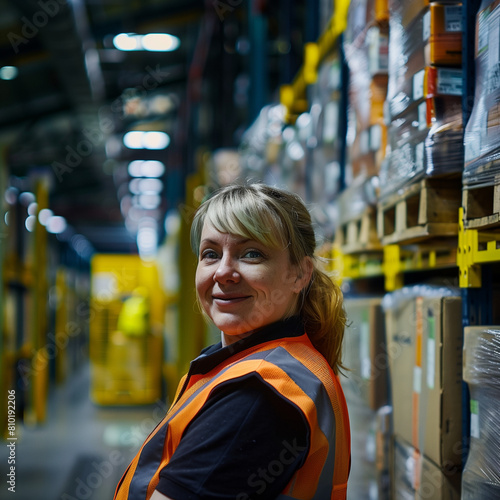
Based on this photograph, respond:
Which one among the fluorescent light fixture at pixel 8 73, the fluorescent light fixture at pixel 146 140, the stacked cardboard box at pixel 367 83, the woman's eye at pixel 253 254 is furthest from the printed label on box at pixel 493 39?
the fluorescent light fixture at pixel 146 140

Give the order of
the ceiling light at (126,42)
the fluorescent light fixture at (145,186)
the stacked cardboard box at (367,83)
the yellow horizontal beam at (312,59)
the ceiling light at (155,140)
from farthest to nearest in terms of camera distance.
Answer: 1. the fluorescent light fixture at (145,186)
2. the ceiling light at (155,140)
3. the ceiling light at (126,42)
4. the yellow horizontal beam at (312,59)
5. the stacked cardboard box at (367,83)

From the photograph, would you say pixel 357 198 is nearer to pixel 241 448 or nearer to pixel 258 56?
pixel 241 448

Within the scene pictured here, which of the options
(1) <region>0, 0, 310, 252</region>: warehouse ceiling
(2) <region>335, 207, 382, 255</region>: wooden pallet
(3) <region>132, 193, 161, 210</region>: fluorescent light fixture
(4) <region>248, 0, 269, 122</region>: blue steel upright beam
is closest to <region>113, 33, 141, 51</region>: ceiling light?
(1) <region>0, 0, 310, 252</region>: warehouse ceiling

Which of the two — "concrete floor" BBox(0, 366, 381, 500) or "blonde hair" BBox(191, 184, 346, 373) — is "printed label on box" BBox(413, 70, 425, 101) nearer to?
"blonde hair" BBox(191, 184, 346, 373)

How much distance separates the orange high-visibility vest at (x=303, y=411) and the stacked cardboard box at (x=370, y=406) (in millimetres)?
1358

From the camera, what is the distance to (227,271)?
1.76m

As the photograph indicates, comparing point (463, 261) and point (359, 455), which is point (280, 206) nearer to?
point (463, 261)

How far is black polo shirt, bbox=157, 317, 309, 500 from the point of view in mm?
1378

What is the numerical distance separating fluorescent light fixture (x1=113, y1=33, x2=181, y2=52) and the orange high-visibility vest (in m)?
10.6

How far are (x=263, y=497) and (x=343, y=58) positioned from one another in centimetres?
301

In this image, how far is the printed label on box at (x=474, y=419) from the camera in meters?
2.00

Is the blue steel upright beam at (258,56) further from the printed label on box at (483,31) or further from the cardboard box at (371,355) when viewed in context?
the printed label on box at (483,31)

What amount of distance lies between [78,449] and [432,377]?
6040 millimetres

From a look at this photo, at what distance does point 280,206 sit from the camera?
1.78m
